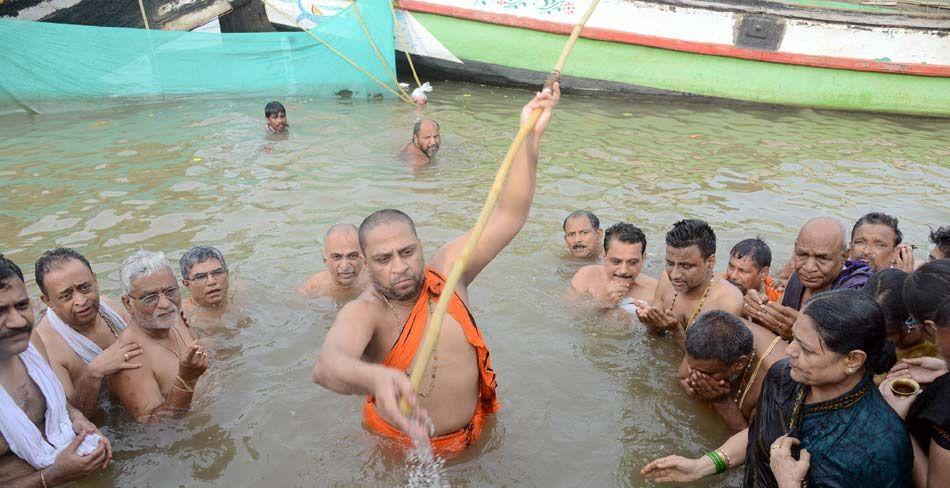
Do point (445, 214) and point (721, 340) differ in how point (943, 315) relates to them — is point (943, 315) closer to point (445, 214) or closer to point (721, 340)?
point (721, 340)

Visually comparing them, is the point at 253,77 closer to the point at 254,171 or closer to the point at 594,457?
the point at 254,171

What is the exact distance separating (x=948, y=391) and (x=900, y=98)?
11.3 m

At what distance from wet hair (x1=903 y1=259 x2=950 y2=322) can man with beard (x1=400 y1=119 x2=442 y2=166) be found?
670cm

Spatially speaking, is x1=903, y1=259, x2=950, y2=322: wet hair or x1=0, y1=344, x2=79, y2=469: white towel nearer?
x1=903, y1=259, x2=950, y2=322: wet hair

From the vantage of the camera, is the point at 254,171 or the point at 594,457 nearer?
the point at 594,457

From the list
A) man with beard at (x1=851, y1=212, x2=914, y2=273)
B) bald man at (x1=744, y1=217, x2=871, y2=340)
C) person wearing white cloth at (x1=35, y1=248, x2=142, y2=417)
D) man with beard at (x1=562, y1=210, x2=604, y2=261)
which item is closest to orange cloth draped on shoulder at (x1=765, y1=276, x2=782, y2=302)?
man with beard at (x1=851, y1=212, x2=914, y2=273)

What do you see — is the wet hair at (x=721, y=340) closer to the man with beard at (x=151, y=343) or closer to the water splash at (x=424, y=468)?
the water splash at (x=424, y=468)

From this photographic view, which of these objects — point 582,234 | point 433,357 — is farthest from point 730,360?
point 582,234

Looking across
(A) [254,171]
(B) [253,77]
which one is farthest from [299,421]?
(B) [253,77]

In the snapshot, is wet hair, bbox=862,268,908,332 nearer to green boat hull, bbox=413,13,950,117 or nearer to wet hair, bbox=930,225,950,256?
wet hair, bbox=930,225,950,256

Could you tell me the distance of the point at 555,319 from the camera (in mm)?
5750

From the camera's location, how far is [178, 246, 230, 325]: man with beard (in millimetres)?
5184

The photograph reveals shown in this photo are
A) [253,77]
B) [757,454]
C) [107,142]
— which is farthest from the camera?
[253,77]

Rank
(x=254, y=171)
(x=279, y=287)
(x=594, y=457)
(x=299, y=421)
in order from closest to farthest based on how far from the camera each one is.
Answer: (x=594, y=457)
(x=299, y=421)
(x=279, y=287)
(x=254, y=171)
